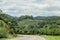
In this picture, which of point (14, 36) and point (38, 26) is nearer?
point (14, 36)

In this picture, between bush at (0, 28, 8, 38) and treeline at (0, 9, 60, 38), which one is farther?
treeline at (0, 9, 60, 38)

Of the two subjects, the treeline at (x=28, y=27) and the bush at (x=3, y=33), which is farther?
the treeline at (x=28, y=27)

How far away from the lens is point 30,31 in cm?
1955

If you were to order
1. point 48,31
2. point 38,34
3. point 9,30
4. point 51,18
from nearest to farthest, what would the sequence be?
point 9,30 < point 48,31 < point 38,34 < point 51,18

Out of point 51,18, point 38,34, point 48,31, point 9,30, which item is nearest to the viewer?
point 9,30

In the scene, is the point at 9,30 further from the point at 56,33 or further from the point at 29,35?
the point at 56,33

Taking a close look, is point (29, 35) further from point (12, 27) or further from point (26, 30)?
point (12, 27)

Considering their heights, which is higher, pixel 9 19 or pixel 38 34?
pixel 9 19

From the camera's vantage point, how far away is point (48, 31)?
61.8ft

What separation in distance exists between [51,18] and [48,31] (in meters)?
3.25

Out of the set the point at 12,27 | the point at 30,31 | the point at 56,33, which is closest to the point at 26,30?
the point at 30,31

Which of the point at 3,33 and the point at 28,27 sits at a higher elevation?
the point at 3,33

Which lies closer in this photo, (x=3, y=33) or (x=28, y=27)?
(x=3, y=33)

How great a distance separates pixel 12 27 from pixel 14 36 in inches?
32.6
